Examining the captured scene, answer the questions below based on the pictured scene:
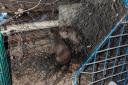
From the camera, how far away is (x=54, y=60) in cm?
428

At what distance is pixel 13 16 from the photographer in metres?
4.28

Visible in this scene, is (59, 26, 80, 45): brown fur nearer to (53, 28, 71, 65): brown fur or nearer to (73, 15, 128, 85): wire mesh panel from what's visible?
(53, 28, 71, 65): brown fur

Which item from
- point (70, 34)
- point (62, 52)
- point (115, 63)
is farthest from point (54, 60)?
point (115, 63)

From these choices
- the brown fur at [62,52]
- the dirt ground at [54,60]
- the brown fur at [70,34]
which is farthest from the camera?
the brown fur at [70,34]

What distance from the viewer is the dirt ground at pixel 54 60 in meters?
4.01

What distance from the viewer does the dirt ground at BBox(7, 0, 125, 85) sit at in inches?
158

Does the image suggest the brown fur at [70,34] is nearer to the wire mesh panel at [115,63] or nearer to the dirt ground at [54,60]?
the dirt ground at [54,60]

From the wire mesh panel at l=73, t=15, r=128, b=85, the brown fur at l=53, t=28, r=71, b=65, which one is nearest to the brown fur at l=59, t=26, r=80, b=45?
the brown fur at l=53, t=28, r=71, b=65

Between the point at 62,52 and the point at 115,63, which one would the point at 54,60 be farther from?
the point at 115,63

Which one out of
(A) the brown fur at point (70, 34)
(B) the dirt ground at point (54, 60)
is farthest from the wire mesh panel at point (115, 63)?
(A) the brown fur at point (70, 34)

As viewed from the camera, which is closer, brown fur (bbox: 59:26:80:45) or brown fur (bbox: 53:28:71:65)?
brown fur (bbox: 53:28:71:65)

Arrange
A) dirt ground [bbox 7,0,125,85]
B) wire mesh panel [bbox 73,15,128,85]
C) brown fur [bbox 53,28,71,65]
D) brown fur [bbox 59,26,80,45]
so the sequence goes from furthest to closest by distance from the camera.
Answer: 1. brown fur [bbox 59,26,80,45]
2. brown fur [bbox 53,28,71,65]
3. dirt ground [bbox 7,0,125,85]
4. wire mesh panel [bbox 73,15,128,85]

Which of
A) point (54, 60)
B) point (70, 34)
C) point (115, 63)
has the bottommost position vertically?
point (54, 60)

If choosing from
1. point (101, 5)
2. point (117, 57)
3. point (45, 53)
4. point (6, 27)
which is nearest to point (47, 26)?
point (45, 53)
